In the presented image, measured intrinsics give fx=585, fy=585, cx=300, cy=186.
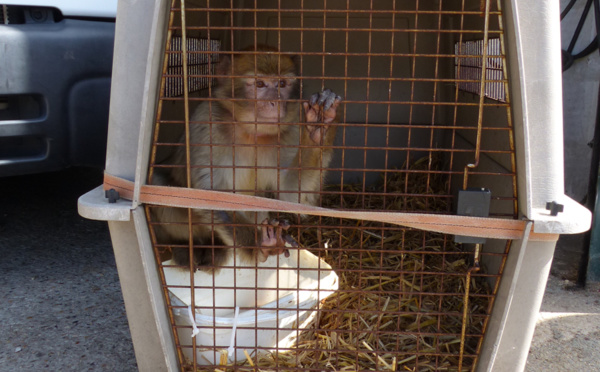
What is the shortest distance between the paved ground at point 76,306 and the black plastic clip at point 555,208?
0.86 meters

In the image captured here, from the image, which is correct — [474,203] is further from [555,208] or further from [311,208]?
[311,208]

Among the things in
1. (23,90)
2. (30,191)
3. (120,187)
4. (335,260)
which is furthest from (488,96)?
(30,191)

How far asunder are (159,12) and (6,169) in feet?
4.72

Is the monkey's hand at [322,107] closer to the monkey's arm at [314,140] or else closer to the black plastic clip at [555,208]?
the monkey's arm at [314,140]

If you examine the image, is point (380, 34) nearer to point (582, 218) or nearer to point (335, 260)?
point (335, 260)

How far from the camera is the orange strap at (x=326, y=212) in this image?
5.78 feet

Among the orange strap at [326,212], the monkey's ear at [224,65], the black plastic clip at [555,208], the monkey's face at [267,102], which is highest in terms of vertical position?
the monkey's ear at [224,65]

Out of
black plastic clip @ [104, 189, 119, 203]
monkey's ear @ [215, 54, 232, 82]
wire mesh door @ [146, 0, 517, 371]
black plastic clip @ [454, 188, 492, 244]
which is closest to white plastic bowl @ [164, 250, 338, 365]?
wire mesh door @ [146, 0, 517, 371]

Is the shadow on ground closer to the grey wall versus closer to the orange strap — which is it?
the orange strap

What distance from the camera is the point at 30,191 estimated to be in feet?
14.1

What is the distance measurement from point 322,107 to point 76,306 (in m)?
1.54

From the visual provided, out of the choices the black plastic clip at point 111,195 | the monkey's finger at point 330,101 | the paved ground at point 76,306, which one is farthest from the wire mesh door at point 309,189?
the paved ground at point 76,306

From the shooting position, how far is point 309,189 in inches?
111

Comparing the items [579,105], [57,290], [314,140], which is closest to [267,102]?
[314,140]
